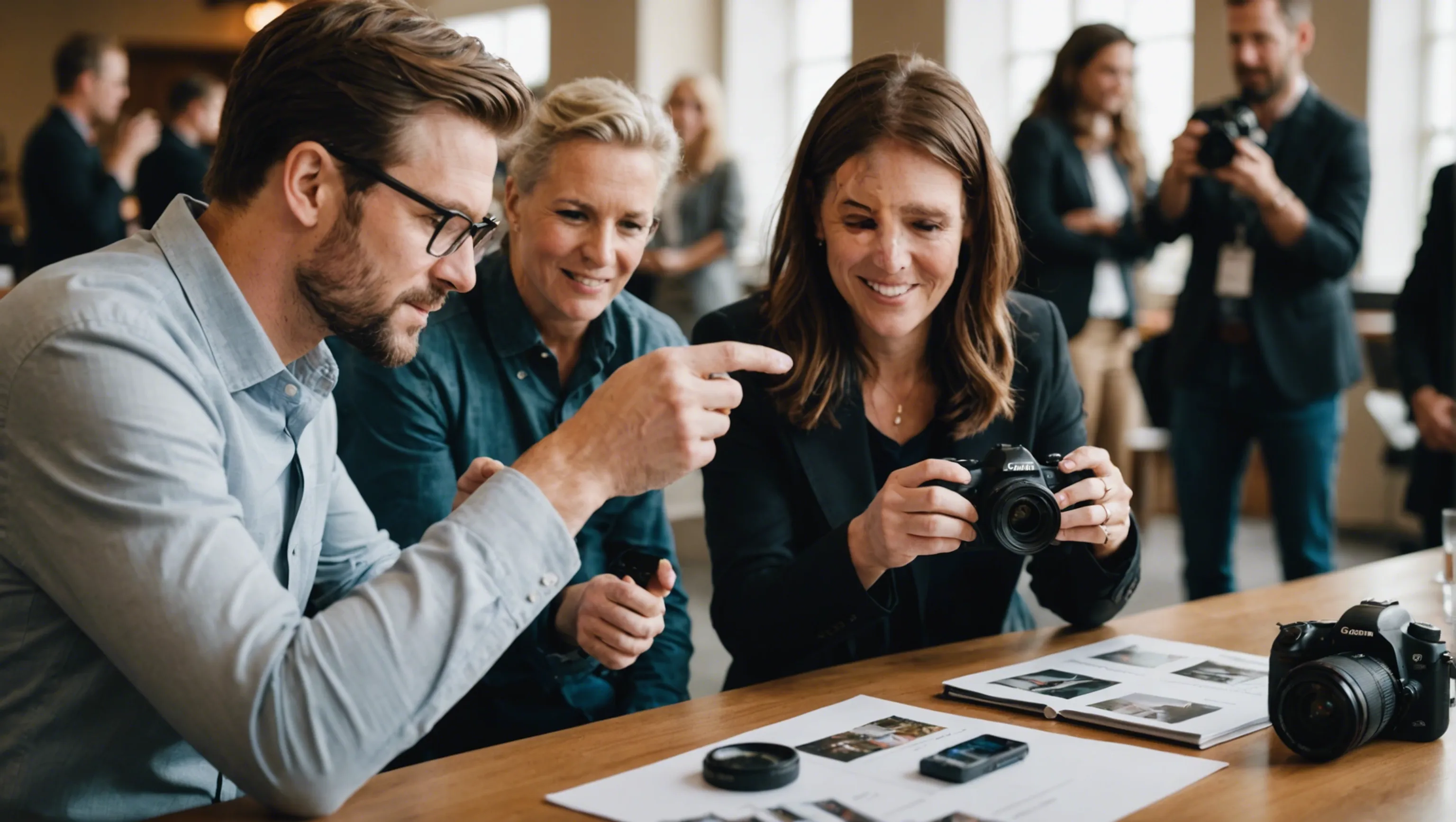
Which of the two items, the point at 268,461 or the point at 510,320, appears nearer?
the point at 268,461

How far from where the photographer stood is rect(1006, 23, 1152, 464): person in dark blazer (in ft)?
12.2

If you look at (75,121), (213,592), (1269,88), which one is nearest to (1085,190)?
(1269,88)

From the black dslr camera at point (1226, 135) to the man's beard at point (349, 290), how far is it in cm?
230

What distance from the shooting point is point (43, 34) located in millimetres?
10758

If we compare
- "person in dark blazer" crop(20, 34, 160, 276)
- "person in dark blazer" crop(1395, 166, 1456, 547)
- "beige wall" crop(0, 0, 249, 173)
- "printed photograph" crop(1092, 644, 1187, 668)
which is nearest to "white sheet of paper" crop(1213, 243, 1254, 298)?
"person in dark blazer" crop(1395, 166, 1456, 547)

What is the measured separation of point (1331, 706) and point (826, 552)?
1.83ft

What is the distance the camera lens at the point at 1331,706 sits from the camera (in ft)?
3.79

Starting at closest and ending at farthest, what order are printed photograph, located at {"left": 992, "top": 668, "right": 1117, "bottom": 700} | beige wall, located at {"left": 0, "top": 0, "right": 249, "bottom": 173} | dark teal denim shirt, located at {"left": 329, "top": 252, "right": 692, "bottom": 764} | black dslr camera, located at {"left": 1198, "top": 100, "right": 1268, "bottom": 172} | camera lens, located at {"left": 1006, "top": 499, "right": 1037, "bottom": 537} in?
1. printed photograph, located at {"left": 992, "top": 668, "right": 1117, "bottom": 700}
2. camera lens, located at {"left": 1006, "top": 499, "right": 1037, "bottom": 537}
3. dark teal denim shirt, located at {"left": 329, "top": 252, "right": 692, "bottom": 764}
4. black dslr camera, located at {"left": 1198, "top": 100, "right": 1268, "bottom": 172}
5. beige wall, located at {"left": 0, "top": 0, "right": 249, "bottom": 173}

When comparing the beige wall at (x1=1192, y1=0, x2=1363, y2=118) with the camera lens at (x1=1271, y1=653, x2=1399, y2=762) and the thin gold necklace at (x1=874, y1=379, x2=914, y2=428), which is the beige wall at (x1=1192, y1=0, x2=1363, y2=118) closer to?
the thin gold necklace at (x1=874, y1=379, x2=914, y2=428)

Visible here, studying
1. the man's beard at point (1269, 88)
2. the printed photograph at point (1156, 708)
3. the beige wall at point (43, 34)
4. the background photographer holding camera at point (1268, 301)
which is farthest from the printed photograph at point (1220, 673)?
the beige wall at point (43, 34)

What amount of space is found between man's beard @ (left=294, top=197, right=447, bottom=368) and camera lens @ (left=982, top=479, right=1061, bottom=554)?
615mm

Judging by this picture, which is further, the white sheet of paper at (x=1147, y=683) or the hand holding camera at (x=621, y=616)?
the hand holding camera at (x=621, y=616)

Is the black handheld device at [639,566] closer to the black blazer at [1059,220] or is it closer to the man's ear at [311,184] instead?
the man's ear at [311,184]

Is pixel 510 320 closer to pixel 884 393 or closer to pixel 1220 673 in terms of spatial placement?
pixel 884 393
